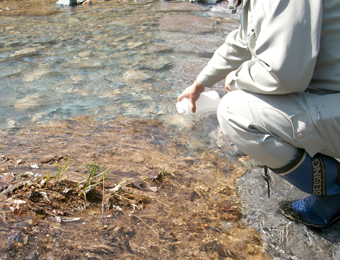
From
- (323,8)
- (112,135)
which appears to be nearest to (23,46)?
(112,135)

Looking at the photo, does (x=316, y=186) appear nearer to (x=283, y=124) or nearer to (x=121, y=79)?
(x=283, y=124)

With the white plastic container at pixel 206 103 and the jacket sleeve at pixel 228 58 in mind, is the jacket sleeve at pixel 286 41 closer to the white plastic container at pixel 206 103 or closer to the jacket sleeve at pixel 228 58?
the jacket sleeve at pixel 228 58

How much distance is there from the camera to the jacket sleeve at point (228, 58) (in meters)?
2.00

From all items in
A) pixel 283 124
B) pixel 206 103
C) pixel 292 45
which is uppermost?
pixel 292 45

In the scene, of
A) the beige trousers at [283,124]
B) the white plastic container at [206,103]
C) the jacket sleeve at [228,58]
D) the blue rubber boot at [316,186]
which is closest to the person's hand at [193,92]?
the jacket sleeve at [228,58]

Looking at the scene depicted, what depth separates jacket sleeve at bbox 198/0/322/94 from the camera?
4.56 feet

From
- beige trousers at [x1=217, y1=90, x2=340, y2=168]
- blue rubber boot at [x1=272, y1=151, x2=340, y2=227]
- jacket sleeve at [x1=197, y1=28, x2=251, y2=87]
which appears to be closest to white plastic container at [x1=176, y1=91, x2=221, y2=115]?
jacket sleeve at [x1=197, y1=28, x2=251, y2=87]

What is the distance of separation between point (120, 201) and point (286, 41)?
1187mm

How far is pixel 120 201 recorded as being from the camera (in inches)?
71.9

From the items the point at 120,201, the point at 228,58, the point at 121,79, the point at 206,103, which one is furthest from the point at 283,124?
the point at 121,79

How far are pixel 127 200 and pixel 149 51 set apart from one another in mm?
3418

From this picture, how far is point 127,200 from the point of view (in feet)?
6.04

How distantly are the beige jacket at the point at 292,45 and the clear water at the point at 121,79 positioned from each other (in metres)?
0.78

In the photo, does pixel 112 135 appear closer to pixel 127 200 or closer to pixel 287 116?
pixel 127 200
